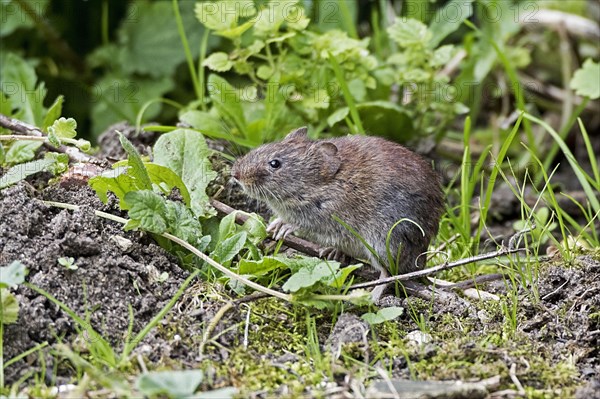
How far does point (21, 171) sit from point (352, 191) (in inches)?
72.4

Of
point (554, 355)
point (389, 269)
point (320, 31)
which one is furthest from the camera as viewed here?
point (320, 31)

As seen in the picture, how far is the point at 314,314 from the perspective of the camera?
3973mm

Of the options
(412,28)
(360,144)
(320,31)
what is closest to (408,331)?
(360,144)

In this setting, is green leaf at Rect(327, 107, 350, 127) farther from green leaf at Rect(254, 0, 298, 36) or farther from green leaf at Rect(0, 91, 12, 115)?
green leaf at Rect(0, 91, 12, 115)

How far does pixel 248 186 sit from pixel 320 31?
7.75ft

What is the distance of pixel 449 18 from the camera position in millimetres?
6613

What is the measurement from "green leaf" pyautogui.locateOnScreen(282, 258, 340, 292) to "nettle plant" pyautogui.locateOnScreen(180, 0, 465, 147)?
169 centimetres

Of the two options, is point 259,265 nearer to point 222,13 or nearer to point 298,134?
point 298,134

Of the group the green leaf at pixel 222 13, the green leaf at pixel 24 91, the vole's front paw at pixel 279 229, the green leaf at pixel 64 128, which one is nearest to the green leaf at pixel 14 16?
the green leaf at pixel 24 91

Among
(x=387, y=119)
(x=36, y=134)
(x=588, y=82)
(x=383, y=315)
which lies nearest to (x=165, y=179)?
(x=36, y=134)

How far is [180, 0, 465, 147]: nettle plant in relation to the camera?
564cm

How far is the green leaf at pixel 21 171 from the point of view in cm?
419

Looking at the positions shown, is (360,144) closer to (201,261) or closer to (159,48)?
(201,261)

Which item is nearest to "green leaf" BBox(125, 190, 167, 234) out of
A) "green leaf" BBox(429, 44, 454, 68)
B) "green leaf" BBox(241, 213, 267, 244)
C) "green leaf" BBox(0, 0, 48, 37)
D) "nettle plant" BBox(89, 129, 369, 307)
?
"nettle plant" BBox(89, 129, 369, 307)
